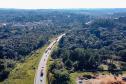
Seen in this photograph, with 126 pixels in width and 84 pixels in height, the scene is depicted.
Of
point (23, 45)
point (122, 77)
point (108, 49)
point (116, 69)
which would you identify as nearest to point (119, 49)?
point (108, 49)

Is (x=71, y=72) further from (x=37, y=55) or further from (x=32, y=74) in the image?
(x=37, y=55)

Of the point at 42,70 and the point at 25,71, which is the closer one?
the point at 25,71

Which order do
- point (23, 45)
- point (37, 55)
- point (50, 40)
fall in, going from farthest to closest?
point (50, 40), point (23, 45), point (37, 55)

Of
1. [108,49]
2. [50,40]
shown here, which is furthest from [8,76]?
[50,40]

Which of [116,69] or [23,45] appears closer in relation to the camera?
[116,69]

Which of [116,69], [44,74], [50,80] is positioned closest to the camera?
[50,80]

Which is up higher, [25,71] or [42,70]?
[42,70]

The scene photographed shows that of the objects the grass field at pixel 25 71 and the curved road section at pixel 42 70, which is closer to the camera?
the curved road section at pixel 42 70

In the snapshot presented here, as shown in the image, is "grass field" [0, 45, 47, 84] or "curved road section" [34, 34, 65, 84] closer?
"curved road section" [34, 34, 65, 84]
